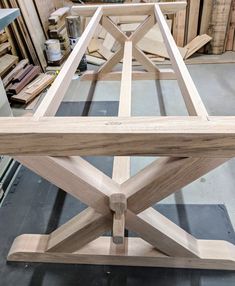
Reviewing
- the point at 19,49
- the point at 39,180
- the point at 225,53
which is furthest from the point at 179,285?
the point at 225,53

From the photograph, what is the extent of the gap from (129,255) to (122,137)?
0.73 m

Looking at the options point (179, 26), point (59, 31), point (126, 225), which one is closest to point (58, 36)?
point (59, 31)

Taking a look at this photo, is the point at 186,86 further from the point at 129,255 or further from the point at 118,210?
the point at 129,255

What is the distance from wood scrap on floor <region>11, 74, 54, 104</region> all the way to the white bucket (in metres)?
0.30

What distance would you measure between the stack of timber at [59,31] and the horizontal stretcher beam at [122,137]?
2.46 m

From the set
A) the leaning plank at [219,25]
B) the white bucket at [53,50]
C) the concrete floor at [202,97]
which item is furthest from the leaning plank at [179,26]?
the white bucket at [53,50]

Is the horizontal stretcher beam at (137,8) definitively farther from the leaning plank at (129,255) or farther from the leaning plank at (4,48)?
the leaning plank at (129,255)

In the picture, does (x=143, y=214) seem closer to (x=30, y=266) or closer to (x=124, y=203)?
(x=124, y=203)

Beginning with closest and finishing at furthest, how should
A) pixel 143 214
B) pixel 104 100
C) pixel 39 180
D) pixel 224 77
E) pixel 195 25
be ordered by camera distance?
pixel 143 214, pixel 39 180, pixel 104 100, pixel 224 77, pixel 195 25

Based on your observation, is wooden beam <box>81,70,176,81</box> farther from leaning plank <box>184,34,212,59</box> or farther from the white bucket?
leaning plank <box>184,34,212,59</box>

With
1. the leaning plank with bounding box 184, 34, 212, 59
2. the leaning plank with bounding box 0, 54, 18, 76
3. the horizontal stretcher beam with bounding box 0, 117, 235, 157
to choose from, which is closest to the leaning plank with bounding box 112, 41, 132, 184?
the horizontal stretcher beam with bounding box 0, 117, 235, 157

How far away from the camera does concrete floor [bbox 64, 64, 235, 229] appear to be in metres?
1.47

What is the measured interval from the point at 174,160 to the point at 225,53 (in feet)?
9.49

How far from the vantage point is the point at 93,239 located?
3.68 feet
